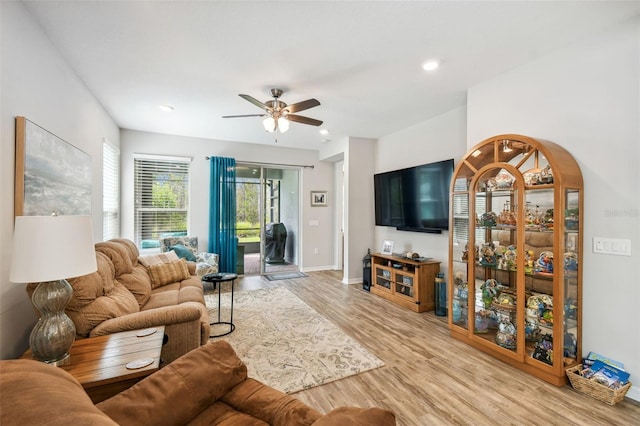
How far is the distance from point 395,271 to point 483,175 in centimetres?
203

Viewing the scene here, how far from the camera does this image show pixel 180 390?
3.89 feet

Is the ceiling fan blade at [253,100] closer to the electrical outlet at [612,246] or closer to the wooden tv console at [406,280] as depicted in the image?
the wooden tv console at [406,280]

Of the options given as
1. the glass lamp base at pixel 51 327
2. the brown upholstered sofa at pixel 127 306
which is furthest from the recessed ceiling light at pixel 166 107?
the glass lamp base at pixel 51 327

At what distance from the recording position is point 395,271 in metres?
4.39

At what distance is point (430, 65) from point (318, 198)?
4.15 m

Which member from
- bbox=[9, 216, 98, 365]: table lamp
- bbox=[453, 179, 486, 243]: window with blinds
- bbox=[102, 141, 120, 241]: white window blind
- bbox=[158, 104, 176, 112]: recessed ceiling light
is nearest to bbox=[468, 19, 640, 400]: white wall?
bbox=[453, 179, 486, 243]: window with blinds

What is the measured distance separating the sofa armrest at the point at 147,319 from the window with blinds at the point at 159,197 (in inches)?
143

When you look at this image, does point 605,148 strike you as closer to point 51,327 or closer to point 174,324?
point 174,324

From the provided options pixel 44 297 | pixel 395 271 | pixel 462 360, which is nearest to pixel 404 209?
pixel 395 271

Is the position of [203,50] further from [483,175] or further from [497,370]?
[497,370]

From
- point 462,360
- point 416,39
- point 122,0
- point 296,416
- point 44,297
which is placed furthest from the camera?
point 462,360

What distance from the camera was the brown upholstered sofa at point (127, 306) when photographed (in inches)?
74.8

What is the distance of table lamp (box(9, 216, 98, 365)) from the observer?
53.5 inches

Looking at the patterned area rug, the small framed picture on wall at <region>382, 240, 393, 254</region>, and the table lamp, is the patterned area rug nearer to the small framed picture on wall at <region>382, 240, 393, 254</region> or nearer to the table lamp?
the table lamp
